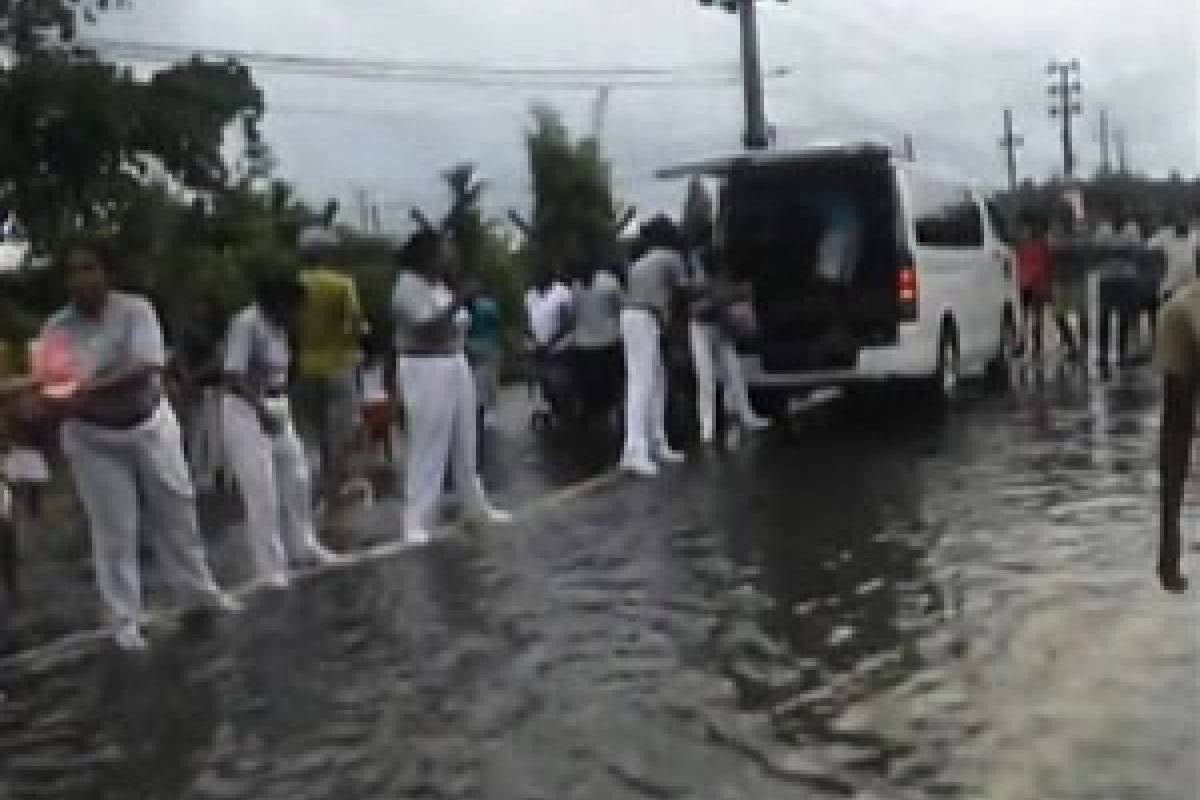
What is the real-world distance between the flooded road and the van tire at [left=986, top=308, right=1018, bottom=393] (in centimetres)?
857

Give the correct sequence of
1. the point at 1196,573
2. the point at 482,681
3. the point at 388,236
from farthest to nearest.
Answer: the point at 388,236 → the point at 1196,573 → the point at 482,681

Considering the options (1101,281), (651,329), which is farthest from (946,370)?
(1101,281)

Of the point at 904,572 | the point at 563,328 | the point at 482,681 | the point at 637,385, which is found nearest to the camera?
the point at 482,681

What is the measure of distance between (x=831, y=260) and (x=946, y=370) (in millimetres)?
2057

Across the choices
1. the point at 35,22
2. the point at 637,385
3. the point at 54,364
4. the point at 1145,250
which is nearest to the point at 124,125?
the point at 35,22

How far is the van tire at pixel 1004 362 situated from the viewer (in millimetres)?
21172

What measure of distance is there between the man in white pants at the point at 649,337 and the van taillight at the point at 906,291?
2113mm

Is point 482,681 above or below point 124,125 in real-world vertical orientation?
below

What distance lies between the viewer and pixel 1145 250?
2277 centimetres

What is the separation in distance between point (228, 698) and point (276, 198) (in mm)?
32610

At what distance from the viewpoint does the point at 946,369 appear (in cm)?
1872

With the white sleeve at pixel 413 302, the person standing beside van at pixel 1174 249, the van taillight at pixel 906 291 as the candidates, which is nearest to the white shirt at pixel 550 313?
the van taillight at pixel 906 291

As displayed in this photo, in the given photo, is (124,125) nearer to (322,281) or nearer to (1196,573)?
(322,281)

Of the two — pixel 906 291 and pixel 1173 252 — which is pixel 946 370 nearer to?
pixel 906 291
